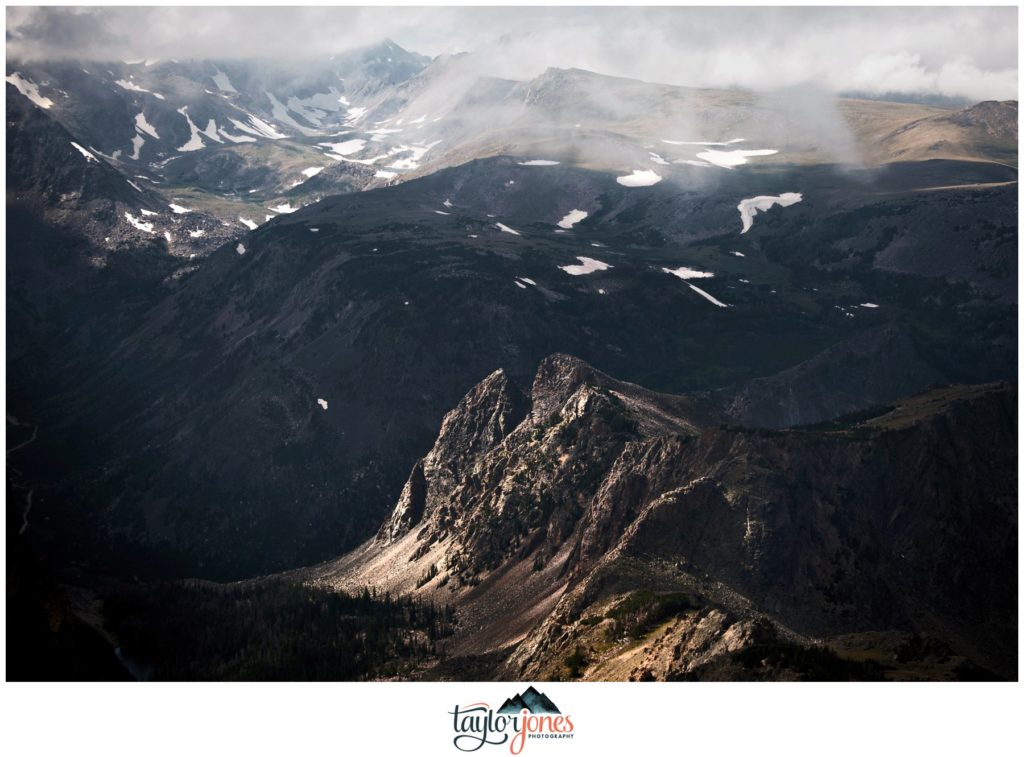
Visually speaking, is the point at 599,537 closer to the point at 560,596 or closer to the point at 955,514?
the point at 560,596

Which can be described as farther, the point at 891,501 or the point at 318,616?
the point at 318,616

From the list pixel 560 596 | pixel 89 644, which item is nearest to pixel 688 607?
pixel 560 596
